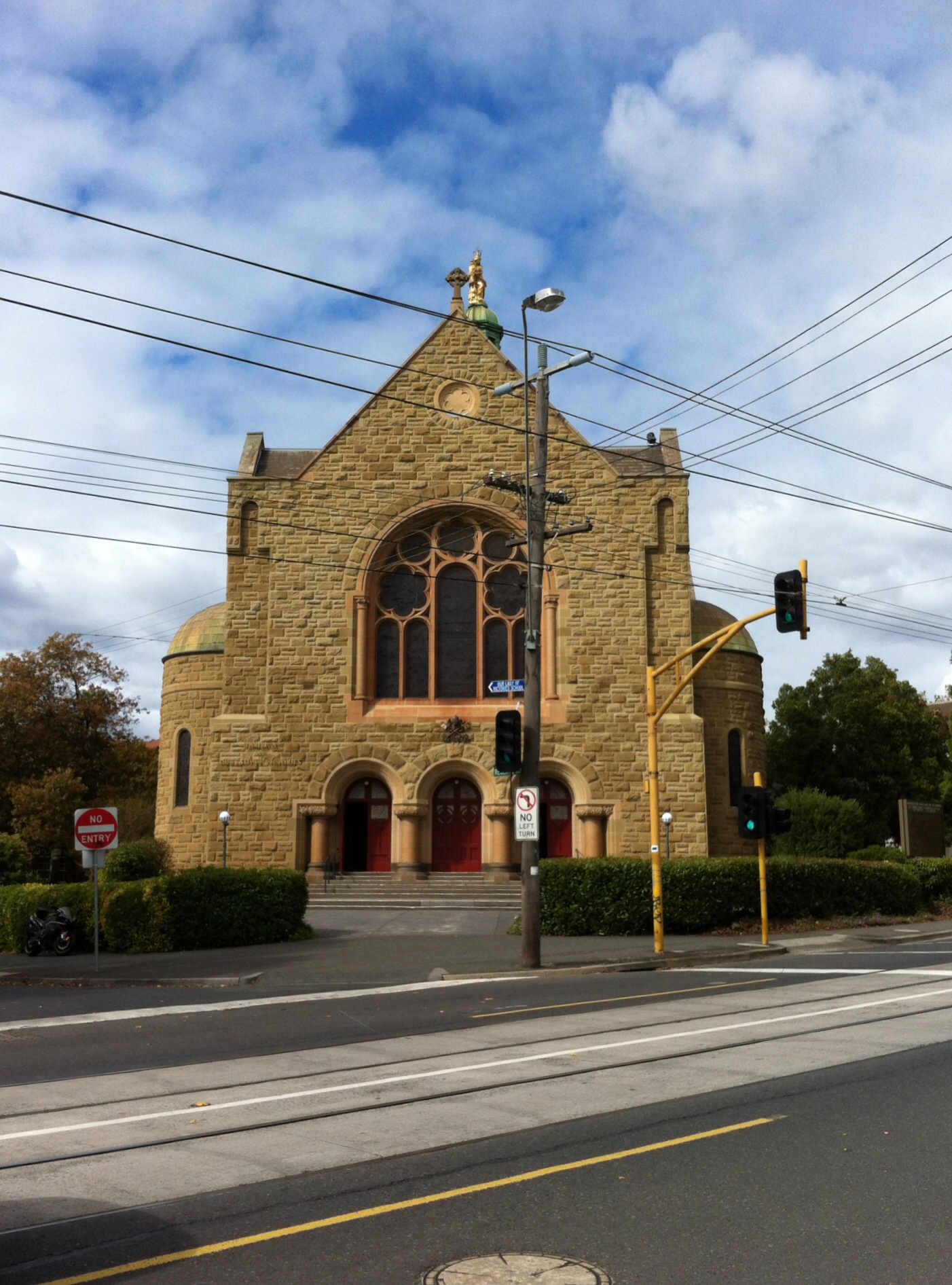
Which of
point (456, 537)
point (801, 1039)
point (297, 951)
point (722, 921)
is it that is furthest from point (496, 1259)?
point (456, 537)

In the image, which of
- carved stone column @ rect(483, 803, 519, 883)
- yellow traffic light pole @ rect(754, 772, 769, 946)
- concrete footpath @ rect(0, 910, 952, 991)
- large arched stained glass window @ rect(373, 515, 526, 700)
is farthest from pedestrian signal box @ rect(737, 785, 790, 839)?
large arched stained glass window @ rect(373, 515, 526, 700)

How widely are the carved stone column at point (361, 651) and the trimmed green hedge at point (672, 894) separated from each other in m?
10.6

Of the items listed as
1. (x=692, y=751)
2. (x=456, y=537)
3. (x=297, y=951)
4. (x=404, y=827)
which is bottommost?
(x=297, y=951)

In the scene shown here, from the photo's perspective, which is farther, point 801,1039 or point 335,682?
point 335,682

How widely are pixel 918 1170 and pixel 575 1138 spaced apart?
1917 mm

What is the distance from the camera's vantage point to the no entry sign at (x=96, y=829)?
1961 centimetres

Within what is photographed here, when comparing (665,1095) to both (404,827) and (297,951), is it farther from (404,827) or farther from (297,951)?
(404,827)

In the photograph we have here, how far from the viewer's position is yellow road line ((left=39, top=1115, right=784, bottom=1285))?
4992 mm

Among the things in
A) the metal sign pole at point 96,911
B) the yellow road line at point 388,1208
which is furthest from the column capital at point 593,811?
the yellow road line at point 388,1208

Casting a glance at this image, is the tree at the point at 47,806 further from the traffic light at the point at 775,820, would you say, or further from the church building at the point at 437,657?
the traffic light at the point at 775,820

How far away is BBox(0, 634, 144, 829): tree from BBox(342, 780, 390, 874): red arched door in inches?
619

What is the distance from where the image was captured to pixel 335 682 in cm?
3388

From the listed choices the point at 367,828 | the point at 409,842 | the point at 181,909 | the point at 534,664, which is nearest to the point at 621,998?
the point at 534,664

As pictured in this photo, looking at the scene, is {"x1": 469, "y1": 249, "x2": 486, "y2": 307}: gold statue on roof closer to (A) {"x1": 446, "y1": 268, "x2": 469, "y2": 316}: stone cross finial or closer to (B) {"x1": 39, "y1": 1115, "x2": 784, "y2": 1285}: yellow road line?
(A) {"x1": 446, "y1": 268, "x2": 469, "y2": 316}: stone cross finial
